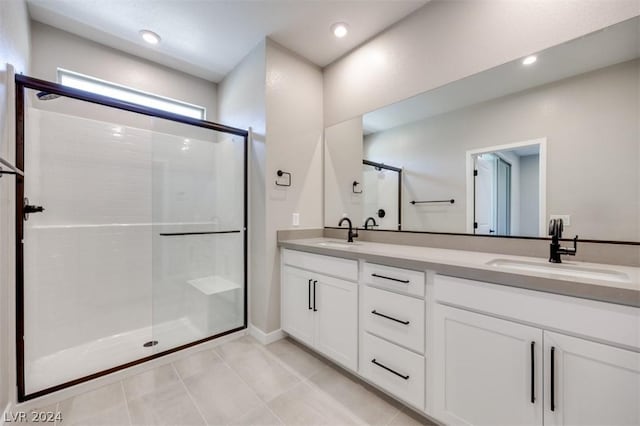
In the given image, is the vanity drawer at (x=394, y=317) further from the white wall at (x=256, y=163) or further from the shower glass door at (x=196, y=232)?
the shower glass door at (x=196, y=232)

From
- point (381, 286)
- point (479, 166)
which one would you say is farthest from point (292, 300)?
point (479, 166)

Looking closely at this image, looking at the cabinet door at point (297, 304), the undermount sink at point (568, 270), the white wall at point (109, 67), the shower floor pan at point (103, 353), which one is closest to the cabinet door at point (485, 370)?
the undermount sink at point (568, 270)

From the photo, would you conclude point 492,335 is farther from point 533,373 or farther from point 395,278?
point 395,278

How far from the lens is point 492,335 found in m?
1.12

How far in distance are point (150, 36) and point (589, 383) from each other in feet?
11.5

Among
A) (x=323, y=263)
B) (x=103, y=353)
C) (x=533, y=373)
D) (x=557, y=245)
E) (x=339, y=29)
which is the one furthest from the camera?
(x=339, y=29)

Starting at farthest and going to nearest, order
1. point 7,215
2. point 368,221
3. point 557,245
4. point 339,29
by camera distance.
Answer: point 368,221 → point 339,29 → point 7,215 → point 557,245

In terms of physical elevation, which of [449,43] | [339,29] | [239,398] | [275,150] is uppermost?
[339,29]

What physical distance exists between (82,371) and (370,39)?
333cm

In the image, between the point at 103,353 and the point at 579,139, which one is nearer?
the point at 579,139

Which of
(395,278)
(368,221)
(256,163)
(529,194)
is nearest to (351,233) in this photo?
(368,221)

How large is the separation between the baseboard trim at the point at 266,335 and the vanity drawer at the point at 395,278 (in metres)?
1.17

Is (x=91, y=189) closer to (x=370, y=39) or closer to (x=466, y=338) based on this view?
(x=370, y=39)

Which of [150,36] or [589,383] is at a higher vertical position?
[150,36]
